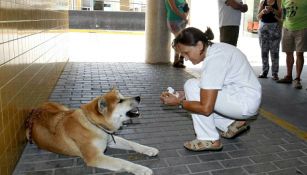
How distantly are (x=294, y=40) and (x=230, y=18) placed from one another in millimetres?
1361

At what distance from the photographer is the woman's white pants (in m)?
3.66

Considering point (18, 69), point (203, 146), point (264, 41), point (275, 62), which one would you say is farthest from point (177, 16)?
point (18, 69)

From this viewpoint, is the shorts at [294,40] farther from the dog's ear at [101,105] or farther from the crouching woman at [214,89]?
the dog's ear at [101,105]

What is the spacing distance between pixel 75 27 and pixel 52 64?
15.0 m

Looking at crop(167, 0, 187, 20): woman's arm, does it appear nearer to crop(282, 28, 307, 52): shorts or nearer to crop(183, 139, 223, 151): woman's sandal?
crop(282, 28, 307, 52): shorts

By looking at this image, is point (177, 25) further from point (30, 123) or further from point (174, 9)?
point (30, 123)

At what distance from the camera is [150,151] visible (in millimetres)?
3670

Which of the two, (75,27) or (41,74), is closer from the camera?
(41,74)

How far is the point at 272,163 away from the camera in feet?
11.8

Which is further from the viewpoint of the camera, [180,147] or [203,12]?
[203,12]

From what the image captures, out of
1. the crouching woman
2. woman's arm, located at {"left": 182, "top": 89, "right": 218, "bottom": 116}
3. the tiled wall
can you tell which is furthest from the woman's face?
the tiled wall

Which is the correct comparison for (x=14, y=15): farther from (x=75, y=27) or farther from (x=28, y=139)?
(x=75, y=27)

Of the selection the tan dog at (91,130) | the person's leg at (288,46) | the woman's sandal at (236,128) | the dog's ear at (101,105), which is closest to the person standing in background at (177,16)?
the person's leg at (288,46)

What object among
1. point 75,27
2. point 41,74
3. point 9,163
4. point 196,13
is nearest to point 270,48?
point 41,74
